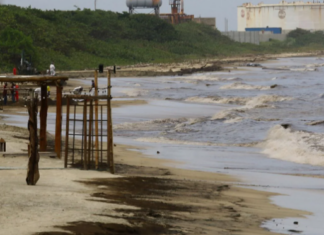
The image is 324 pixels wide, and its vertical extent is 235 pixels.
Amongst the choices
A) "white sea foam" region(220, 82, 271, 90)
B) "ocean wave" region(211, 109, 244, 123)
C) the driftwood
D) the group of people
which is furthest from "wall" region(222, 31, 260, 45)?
the driftwood

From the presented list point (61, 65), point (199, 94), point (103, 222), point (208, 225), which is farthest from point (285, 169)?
point (61, 65)

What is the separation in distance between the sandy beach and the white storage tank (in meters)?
104

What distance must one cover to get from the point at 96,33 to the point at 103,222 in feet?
292

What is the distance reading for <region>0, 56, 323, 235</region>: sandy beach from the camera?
485 inches

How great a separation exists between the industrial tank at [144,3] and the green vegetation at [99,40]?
629 cm

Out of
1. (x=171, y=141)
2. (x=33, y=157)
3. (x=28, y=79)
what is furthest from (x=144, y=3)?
(x=33, y=157)

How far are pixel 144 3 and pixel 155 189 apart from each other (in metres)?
120

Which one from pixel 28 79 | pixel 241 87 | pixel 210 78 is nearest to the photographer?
pixel 28 79

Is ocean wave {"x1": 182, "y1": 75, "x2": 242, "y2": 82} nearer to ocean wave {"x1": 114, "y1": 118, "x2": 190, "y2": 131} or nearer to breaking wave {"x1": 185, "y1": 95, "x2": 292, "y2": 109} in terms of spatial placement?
breaking wave {"x1": 185, "y1": 95, "x2": 292, "y2": 109}

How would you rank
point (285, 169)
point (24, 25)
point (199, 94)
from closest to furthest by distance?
1. point (285, 169)
2. point (199, 94)
3. point (24, 25)

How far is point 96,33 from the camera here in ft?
327

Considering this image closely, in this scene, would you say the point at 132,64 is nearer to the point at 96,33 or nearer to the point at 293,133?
the point at 96,33

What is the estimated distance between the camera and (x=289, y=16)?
188m

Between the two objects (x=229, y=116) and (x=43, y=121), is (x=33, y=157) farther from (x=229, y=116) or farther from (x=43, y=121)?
(x=229, y=116)
